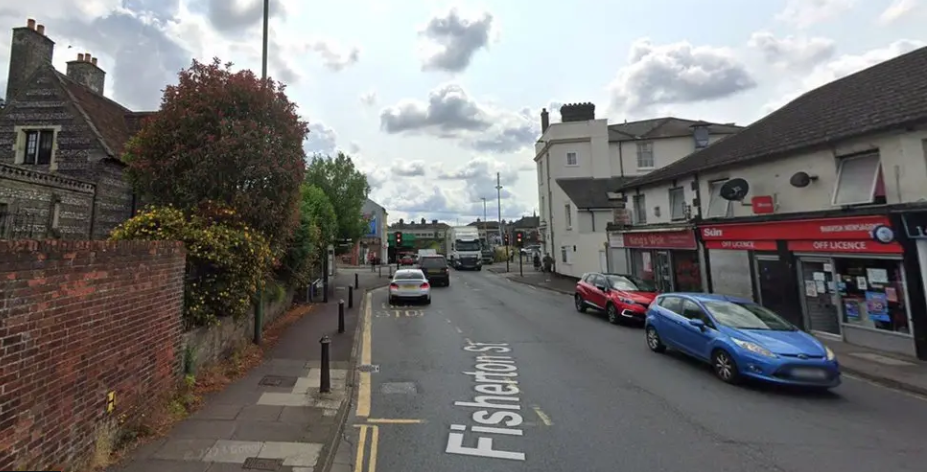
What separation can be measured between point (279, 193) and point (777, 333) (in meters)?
10.1

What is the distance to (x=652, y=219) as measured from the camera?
19750 millimetres

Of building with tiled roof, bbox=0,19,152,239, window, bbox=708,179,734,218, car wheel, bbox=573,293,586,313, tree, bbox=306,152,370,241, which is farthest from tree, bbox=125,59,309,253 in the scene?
tree, bbox=306,152,370,241

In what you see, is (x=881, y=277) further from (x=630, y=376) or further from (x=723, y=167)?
(x=630, y=376)

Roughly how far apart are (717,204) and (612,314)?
5.87 meters

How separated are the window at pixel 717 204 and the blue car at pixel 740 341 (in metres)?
7.02

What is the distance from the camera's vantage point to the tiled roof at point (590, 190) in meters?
28.8

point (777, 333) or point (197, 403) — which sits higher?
point (777, 333)

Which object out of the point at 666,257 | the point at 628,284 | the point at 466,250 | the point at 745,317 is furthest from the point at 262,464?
the point at 466,250

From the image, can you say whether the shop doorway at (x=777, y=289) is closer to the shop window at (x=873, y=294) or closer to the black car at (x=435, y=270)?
the shop window at (x=873, y=294)

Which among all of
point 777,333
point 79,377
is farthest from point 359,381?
point 777,333

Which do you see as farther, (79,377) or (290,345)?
(290,345)

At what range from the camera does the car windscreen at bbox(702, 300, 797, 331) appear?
820 cm

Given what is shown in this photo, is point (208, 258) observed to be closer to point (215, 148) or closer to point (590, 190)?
point (215, 148)

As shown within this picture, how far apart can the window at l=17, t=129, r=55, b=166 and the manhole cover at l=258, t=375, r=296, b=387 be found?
1334 centimetres
